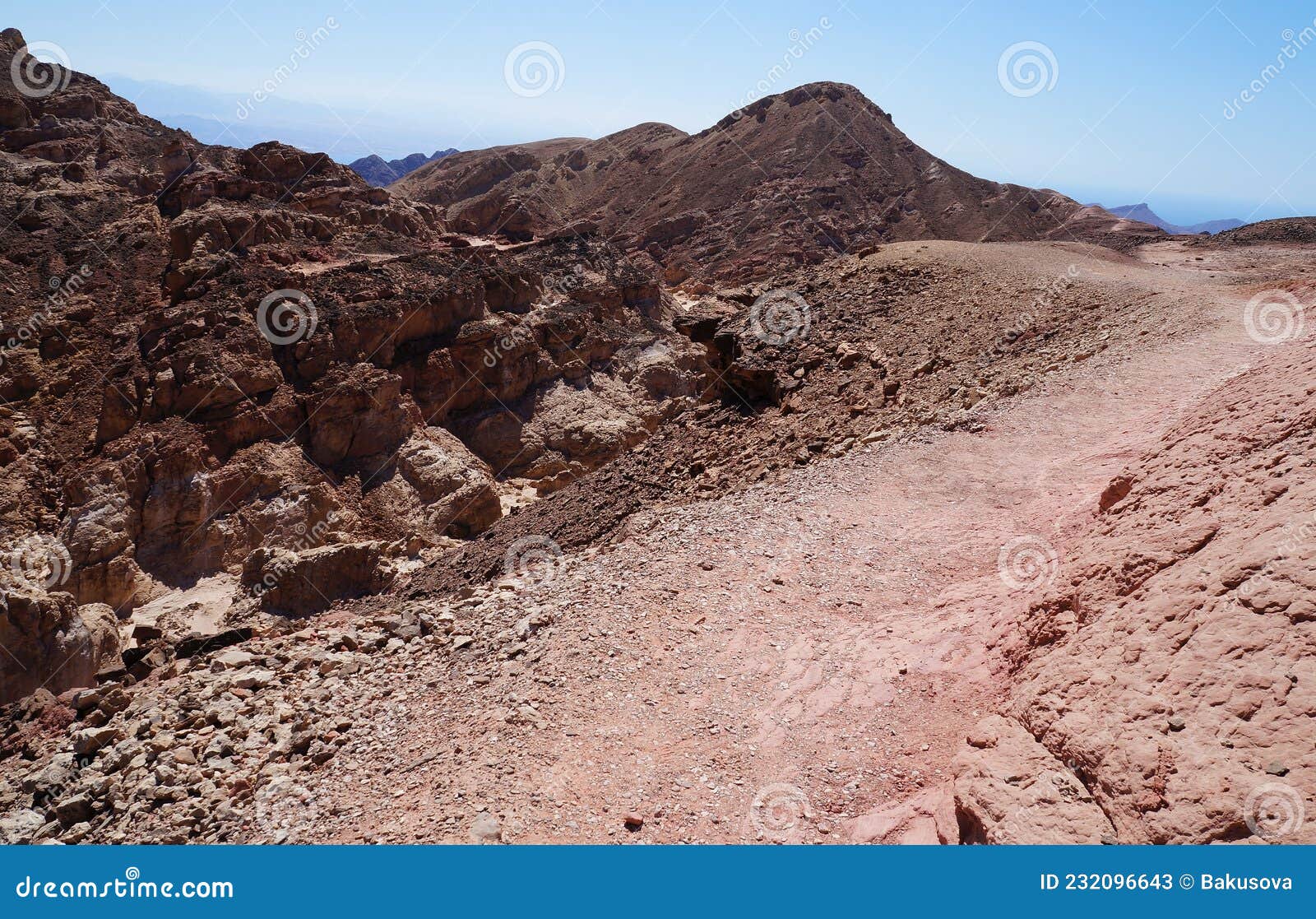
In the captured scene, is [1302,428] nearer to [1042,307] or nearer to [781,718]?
[781,718]

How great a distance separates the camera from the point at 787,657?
22.3 ft

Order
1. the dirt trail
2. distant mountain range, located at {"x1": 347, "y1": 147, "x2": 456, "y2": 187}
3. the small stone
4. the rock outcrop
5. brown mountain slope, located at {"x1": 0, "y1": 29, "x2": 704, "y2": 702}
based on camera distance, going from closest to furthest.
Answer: the rock outcrop < the small stone < the dirt trail < brown mountain slope, located at {"x1": 0, "y1": 29, "x2": 704, "y2": 702} < distant mountain range, located at {"x1": 347, "y1": 147, "x2": 456, "y2": 187}

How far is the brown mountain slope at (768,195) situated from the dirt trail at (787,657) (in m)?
32.3

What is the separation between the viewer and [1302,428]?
5434 mm

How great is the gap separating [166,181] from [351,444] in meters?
13.5

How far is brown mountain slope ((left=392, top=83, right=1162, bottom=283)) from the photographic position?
48.6 m

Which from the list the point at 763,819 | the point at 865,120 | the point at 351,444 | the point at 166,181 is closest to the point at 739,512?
the point at 763,819

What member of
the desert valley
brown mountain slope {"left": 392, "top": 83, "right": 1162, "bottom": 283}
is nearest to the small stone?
the desert valley

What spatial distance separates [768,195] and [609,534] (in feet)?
156

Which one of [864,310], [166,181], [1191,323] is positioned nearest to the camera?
[1191,323]

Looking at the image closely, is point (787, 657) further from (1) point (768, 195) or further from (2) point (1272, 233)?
(1) point (768, 195)

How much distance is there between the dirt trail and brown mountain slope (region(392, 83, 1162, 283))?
32345 millimetres

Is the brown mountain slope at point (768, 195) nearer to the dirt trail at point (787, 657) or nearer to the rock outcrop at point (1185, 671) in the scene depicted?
the dirt trail at point (787, 657)

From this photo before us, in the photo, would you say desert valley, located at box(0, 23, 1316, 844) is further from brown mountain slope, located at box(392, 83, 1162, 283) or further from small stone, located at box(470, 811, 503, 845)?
brown mountain slope, located at box(392, 83, 1162, 283)
